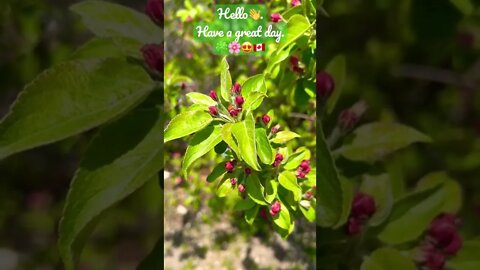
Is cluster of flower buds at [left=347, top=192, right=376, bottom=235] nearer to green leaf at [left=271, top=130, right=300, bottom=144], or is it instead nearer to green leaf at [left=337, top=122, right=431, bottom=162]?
green leaf at [left=337, top=122, right=431, bottom=162]

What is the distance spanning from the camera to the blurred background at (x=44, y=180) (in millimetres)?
1236

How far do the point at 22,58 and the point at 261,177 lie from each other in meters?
0.51

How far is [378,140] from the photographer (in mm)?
1237

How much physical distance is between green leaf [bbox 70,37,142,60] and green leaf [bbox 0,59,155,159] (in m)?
0.03

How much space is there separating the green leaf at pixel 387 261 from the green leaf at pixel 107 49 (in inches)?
21.6

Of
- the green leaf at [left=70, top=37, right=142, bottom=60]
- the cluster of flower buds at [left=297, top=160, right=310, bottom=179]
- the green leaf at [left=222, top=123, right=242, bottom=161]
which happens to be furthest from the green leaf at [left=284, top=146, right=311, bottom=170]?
the green leaf at [left=70, top=37, right=142, bottom=60]

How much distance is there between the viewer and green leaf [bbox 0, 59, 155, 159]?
1.12m

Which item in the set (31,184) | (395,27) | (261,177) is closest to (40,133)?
(31,184)

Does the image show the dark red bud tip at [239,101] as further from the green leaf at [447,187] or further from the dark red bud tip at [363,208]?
the green leaf at [447,187]

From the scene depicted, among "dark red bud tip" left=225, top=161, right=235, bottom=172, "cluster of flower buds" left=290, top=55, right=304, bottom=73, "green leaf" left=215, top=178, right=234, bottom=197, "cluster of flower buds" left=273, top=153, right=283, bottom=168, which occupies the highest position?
"cluster of flower buds" left=290, top=55, right=304, bottom=73

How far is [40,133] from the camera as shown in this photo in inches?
44.1

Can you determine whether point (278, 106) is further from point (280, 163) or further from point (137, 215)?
point (137, 215)

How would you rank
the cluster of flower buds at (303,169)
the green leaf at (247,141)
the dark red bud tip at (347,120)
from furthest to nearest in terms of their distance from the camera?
the dark red bud tip at (347,120)
the cluster of flower buds at (303,169)
the green leaf at (247,141)

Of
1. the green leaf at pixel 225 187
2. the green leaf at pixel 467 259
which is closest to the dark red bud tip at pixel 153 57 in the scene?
the green leaf at pixel 225 187
